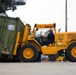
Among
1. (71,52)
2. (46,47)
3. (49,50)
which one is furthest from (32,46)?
(71,52)

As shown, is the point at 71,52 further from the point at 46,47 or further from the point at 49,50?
the point at 46,47

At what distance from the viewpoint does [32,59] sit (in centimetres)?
2153

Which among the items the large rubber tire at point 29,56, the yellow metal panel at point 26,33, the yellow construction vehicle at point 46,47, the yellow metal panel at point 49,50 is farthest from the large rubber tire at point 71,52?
the yellow metal panel at point 26,33

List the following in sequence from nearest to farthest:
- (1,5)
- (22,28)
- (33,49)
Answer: (33,49), (22,28), (1,5)

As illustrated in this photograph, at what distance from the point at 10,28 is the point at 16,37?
62 centimetres

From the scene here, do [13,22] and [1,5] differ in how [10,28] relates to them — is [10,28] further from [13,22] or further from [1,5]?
[1,5]

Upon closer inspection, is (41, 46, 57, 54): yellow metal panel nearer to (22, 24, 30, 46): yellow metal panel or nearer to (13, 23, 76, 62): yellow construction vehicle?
(13, 23, 76, 62): yellow construction vehicle

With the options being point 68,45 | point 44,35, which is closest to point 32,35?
point 44,35

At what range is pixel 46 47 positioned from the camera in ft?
71.3

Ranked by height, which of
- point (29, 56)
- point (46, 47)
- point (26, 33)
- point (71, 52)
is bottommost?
A: point (29, 56)

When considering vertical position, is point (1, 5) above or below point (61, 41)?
above

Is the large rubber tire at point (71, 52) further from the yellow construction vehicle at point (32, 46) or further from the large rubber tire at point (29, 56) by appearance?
the large rubber tire at point (29, 56)

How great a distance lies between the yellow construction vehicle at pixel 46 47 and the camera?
2150 centimetres

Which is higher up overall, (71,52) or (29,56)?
(71,52)
